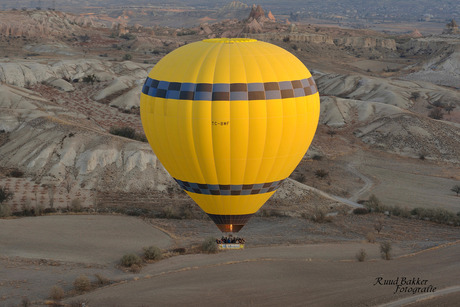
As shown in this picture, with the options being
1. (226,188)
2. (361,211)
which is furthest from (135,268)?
(361,211)

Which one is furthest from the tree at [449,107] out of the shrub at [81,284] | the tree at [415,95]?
the shrub at [81,284]

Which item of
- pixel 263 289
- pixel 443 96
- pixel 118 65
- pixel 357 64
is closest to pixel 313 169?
pixel 263 289

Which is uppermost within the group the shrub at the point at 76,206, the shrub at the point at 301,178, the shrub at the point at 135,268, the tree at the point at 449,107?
the tree at the point at 449,107

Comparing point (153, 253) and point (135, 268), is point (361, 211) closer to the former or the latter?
point (153, 253)

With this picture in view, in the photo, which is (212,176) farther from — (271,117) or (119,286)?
(119,286)

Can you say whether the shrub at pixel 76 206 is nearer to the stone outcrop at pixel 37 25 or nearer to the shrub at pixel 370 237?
the shrub at pixel 370 237

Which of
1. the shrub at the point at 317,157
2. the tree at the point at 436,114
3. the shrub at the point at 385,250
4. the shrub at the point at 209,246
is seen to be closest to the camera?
the shrub at the point at 385,250
